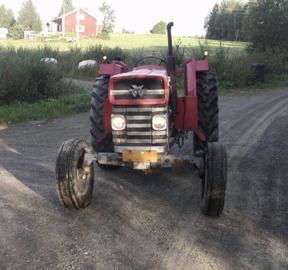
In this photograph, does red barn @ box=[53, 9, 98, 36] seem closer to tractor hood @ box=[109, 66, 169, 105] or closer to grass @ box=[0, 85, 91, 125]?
grass @ box=[0, 85, 91, 125]

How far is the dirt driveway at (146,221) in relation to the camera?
3.23m

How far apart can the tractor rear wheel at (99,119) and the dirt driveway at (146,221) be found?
47cm

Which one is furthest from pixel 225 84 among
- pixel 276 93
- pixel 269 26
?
pixel 269 26

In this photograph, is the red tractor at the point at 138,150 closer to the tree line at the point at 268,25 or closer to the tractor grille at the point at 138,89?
the tractor grille at the point at 138,89

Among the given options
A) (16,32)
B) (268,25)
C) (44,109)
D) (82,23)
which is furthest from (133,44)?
(16,32)

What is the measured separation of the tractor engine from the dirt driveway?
2.32ft

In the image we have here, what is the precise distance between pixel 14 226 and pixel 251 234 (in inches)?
95.9

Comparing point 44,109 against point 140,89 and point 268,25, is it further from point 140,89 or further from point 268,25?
point 268,25

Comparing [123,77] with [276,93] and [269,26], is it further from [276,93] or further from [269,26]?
[269,26]

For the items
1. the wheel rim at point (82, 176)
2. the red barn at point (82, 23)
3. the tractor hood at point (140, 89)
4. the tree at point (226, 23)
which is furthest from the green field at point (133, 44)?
the tree at point (226, 23)

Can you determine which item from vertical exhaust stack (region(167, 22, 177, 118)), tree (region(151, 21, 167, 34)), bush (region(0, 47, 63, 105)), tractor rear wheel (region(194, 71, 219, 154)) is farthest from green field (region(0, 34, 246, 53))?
tree (region(151, 21, 167, 34))

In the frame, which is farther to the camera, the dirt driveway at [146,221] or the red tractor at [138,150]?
the red tractor at [138,150]

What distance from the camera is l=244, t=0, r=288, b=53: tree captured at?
68.7ft

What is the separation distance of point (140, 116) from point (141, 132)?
0.17 metres
